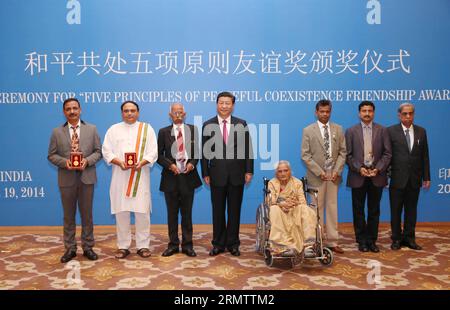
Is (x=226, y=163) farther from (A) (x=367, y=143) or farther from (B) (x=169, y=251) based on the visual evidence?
(A) (x=367, y=143)

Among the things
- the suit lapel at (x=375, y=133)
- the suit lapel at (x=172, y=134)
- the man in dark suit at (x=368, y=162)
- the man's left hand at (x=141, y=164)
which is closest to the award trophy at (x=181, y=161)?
the suit lapel at (x=172, y=134)

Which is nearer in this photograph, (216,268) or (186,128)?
(216,268)

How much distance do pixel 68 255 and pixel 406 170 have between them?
3.39m

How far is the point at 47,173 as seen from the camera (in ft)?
17.4

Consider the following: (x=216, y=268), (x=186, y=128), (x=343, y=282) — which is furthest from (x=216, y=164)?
(x=343, y=282)

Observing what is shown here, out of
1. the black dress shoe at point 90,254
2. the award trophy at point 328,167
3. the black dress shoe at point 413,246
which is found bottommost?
the black dress shoe at point 413,246

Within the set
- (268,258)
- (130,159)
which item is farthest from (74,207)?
(268,258)

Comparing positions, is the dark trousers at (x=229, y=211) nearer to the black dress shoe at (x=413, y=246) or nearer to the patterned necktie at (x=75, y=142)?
the patterned necktie at (x=75, y=142)

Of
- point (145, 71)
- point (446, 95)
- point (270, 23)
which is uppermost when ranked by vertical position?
point (270, 23)

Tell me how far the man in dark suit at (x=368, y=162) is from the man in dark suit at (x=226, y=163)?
41.4 inches

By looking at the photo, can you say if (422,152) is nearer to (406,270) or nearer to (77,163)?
(406,270)

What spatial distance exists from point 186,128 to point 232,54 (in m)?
1.41

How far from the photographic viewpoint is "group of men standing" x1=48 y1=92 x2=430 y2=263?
13.5 ft

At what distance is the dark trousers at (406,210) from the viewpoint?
14.6ft
